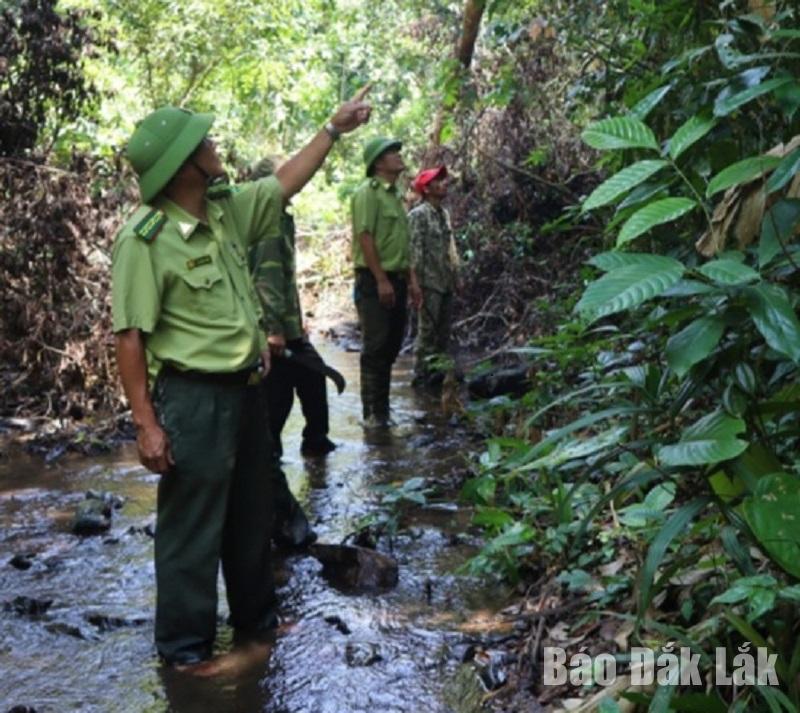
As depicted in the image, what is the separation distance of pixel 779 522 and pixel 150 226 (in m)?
→ 2.42

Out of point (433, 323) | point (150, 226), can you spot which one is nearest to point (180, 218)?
point (150, 226)

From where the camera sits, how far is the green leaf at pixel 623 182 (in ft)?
8.60

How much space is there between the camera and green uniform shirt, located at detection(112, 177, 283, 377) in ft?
12.1

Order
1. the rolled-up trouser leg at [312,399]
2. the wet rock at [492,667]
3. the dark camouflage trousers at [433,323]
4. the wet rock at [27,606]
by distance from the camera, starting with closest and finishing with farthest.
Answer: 1. the wet rock at [492,667]
2. the wet rock at [27,606]
3. the rolled-up trouser leg at [312,399]
4. the dark camouflage trousers at [433,323]

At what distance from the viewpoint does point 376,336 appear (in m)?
8.17

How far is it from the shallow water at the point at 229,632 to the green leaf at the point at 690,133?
1.95 m

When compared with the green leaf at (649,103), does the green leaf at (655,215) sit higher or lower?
lower

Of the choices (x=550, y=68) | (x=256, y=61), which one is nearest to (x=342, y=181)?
(x=256, y=61)

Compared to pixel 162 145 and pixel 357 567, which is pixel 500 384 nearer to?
pixel 357 567

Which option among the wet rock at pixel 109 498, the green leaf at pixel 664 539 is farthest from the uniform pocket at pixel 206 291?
the wet rock at pixel 109 498

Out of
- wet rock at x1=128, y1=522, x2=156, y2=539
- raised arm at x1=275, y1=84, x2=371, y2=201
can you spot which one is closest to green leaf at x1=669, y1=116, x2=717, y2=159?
raised arm at x1=275, y1=84, x2=371, y2=201

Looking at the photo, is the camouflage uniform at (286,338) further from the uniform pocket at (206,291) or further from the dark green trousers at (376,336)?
the uniform pocket at (206,291)

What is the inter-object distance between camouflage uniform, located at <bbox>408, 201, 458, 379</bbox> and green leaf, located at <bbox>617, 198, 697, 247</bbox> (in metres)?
6.86

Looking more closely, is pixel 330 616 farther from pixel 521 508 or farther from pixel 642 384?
pixel 642 384
